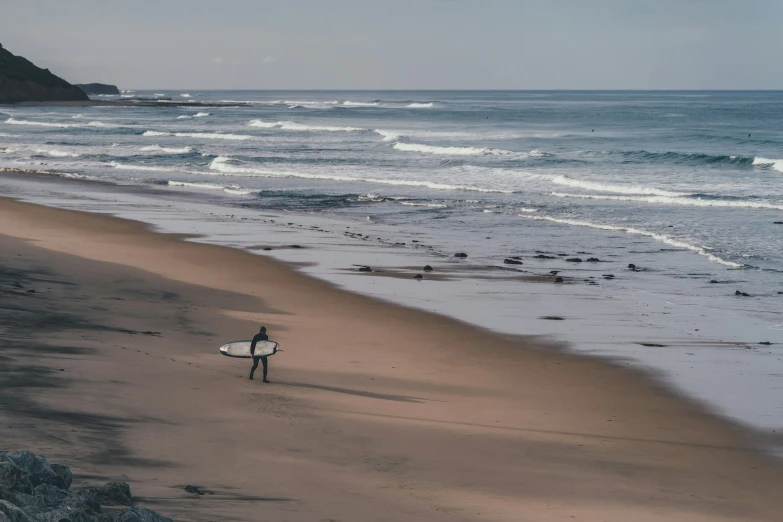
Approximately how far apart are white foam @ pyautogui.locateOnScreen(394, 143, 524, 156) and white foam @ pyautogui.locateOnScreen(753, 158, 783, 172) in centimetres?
1509

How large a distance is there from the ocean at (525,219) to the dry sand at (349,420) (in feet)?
4.93

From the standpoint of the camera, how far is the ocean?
16188mm

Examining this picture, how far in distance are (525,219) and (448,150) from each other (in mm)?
32191

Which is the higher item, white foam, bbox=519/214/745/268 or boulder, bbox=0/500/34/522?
boulder, bbox=0/500/34/522

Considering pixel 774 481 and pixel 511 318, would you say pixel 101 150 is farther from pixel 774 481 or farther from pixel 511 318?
pixel 774 481

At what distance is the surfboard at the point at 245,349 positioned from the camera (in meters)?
12.2

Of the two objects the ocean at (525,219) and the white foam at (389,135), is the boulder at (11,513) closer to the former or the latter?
the ocean at (525,219)

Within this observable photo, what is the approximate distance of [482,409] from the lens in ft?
38.8

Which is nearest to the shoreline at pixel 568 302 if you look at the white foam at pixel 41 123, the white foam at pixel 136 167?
the white foam at pixel 136 167

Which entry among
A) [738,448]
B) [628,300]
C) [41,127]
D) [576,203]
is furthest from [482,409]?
[41,127]

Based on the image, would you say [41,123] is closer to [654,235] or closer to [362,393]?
[654,235]

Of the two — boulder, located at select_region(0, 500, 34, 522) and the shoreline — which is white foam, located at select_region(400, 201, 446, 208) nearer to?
the shoreline

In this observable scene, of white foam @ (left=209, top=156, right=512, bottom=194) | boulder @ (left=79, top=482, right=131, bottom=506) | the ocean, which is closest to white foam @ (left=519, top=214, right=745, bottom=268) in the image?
the ocean

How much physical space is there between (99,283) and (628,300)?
10320 millimetres
